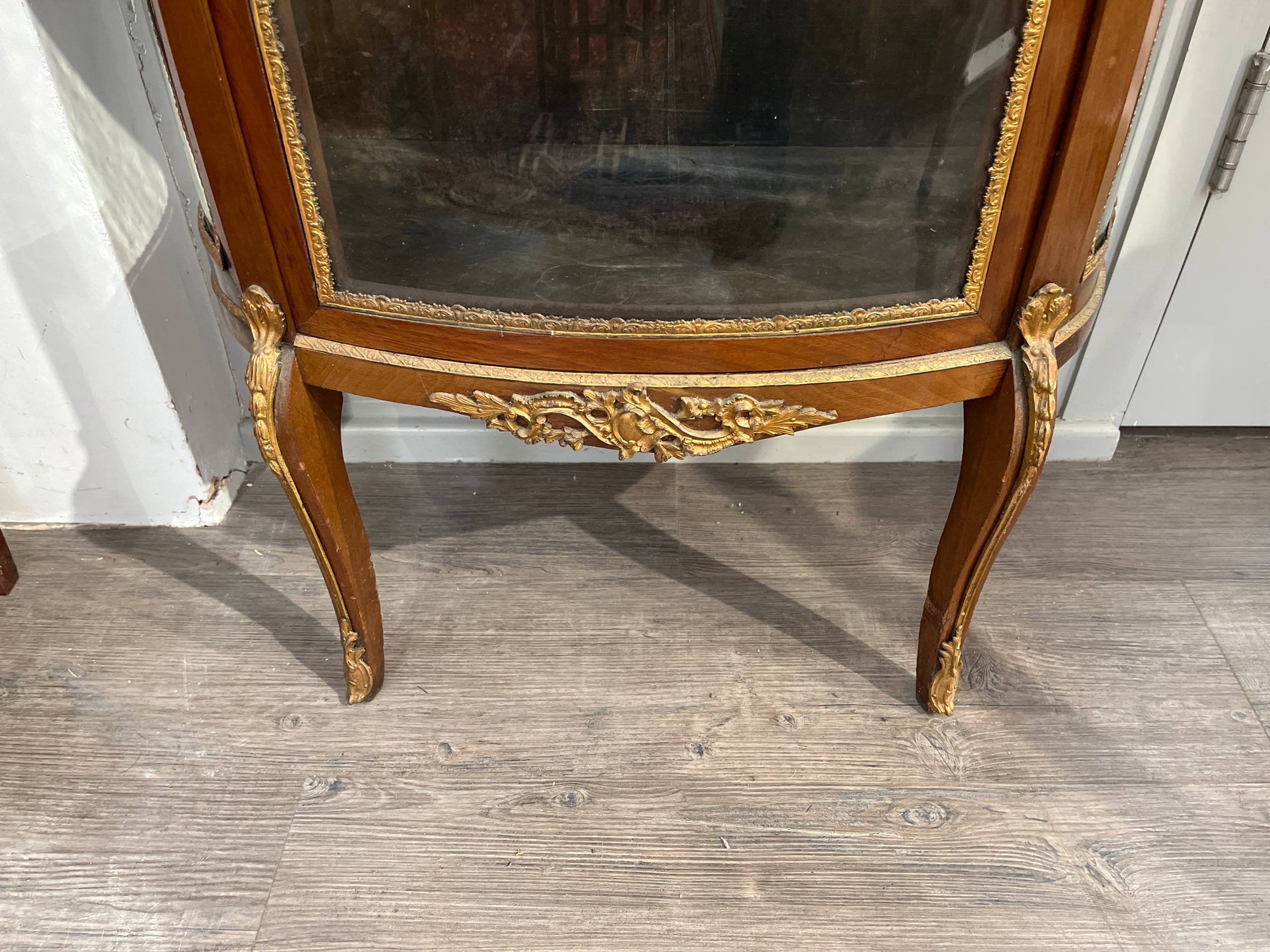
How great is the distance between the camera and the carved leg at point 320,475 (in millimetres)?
777

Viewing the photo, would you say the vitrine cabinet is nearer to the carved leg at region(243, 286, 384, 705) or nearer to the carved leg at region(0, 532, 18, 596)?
the carved leg at region(243, 286, 384, 705)

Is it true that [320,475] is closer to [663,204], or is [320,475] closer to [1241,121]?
[663,204]

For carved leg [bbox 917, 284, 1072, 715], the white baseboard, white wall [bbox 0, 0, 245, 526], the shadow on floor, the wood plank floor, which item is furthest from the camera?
the white baseboard

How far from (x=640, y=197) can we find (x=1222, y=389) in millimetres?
1150

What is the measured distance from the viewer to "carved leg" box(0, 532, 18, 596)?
3.96 feet

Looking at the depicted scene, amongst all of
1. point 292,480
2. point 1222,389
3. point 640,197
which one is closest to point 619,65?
point 640,197

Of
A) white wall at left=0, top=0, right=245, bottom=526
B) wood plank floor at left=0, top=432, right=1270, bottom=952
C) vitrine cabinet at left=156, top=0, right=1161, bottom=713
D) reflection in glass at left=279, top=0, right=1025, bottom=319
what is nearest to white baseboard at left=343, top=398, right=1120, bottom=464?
wood plank floor at left=0, top=432, right=1270, bottom=952

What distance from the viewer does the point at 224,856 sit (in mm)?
941

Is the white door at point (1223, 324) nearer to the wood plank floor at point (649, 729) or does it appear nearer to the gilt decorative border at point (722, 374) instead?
the wood plank floor at point (649, 729)

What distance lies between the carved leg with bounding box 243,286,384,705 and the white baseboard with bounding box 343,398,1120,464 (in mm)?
413

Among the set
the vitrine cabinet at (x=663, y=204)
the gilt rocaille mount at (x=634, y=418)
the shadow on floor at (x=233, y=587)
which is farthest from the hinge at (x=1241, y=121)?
the shadow on floor at (x=233, y=587)

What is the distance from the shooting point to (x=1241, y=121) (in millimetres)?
1133

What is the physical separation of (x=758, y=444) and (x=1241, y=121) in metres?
0.74

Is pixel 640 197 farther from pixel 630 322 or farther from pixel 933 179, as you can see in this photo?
pixel 933 179
